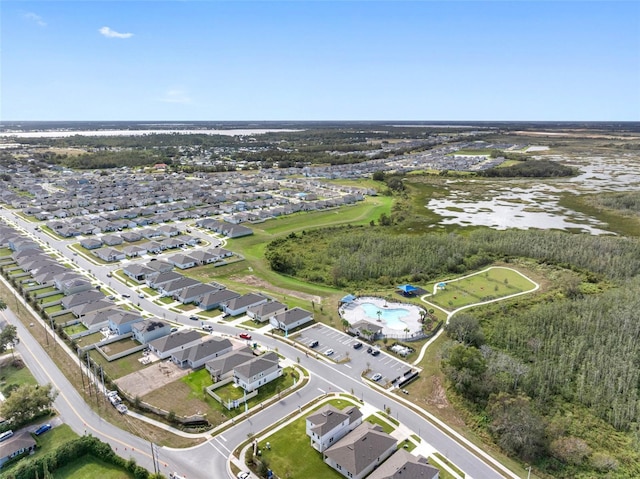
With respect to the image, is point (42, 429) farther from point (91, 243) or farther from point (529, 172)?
point (529, 172)

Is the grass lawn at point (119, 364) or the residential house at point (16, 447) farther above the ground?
the residential house at point (16, 447)

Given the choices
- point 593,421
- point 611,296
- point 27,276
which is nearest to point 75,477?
point 593,421

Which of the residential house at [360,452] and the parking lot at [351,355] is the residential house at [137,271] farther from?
the residential house at [360,452]

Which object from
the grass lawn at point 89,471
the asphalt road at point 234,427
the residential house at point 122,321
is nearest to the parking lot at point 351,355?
the asphalt road at point 234,427

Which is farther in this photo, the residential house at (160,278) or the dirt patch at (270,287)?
the residential house at (160,278)

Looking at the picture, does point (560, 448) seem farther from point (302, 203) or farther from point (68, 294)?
point (302, 203)

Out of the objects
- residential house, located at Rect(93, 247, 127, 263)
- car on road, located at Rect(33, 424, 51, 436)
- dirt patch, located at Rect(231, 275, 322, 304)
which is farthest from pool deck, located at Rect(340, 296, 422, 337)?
residential house, located at Rect(93, 247, 127, 263)

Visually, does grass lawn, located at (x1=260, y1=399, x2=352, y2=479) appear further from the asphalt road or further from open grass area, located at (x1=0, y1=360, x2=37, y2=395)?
open grass area, located at (x1=0, y1=360, x2=37, y2=395)
